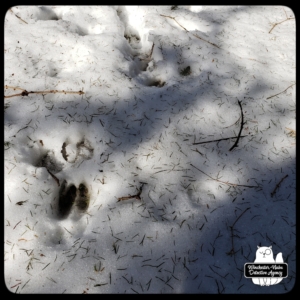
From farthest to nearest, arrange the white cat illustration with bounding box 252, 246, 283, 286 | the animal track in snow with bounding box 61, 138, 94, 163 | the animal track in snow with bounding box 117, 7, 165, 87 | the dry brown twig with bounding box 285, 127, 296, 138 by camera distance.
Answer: the animal track in snow with bounding box 117, 7, 165, 87 < the dry brown twig with bounding box 285, 127, 296, 138 < the animal track in snow with bounding box 61, 138, 94, 163 < the white cat illustration with bounding box 252, 246, 283, 286

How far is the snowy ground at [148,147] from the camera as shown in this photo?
2008mm

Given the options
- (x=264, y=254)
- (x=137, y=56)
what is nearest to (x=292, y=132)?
(x=264, y=254)

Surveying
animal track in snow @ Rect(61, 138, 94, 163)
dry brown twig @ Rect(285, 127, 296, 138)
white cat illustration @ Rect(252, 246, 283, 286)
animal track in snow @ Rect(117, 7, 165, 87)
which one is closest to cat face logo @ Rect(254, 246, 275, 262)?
white cat illustration @ Rect(252, 246, 283, 286)

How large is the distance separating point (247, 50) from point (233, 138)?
4.43 ft

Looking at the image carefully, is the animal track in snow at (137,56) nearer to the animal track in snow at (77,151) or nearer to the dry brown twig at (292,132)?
the animal track in snow at (77,151)

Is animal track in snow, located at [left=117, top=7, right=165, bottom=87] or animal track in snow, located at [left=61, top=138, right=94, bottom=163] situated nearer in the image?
animal track in snow, located at [left=61, top=138, right=94, bottom=163]

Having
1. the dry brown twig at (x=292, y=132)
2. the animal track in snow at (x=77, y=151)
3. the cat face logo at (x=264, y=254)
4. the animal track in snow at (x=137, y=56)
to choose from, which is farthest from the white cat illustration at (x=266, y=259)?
the animal track in snow at (x=137, y=56)

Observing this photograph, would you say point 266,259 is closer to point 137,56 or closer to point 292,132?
point 292,132

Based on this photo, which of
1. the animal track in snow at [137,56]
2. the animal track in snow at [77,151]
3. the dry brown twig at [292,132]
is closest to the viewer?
the animal track in snow at [77,151]

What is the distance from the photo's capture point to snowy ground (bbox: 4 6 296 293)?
2008mm

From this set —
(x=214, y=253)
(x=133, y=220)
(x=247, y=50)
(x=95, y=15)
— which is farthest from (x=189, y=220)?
(x=95, y=15)

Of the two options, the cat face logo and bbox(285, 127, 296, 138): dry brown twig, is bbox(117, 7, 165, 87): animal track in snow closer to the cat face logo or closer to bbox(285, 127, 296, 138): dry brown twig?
bbox(285, 127, 296, 138): dry brown twig

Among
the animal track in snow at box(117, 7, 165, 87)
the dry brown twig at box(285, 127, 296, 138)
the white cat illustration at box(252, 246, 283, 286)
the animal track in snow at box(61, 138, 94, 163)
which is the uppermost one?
the animal track in snow at box(117, 7, 165, 87)
